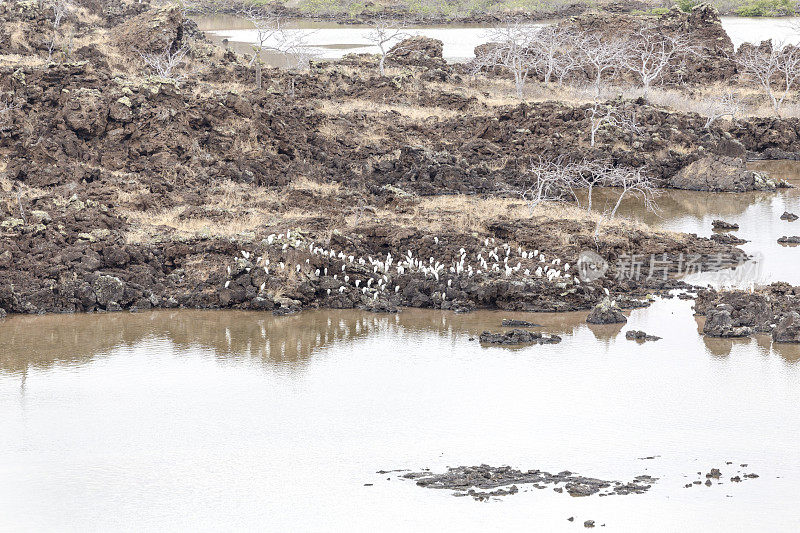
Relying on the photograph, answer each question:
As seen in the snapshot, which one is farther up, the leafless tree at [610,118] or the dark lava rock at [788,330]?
the leafless tree at [610,118]

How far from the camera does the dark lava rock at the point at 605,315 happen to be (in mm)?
19562

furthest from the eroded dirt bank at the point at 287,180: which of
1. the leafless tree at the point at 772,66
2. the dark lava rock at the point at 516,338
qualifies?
the leafless tree at the point at 772,66

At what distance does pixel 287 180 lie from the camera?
1112 inches

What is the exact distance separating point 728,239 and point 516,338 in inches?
377

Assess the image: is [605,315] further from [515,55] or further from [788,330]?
[515,55]

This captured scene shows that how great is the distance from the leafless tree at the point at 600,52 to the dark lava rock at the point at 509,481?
31342 mm

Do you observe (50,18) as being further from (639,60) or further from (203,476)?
(203,476)

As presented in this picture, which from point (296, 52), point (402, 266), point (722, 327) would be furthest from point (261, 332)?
point (296, 52)

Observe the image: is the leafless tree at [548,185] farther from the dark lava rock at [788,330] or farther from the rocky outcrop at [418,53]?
the rocky outcrop at [418,53]

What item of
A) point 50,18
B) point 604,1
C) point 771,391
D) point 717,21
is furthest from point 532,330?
point 604,1

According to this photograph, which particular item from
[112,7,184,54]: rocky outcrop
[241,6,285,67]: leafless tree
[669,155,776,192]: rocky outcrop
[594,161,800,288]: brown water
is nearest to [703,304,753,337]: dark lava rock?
[594,161,800,288]: brown water

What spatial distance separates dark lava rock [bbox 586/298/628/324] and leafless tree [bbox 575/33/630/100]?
23.8 m

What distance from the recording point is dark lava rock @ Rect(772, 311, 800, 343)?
60.1 ft
